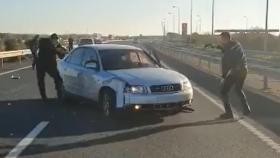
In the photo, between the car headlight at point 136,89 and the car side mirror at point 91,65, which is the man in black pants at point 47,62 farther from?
the car headlight at point 136,89

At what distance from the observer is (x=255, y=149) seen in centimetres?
858

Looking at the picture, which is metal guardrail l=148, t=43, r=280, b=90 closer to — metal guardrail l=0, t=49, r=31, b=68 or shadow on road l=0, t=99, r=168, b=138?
shadow on road l=0, t=99, r=168, b=138

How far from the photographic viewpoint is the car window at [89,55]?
43.0 ft

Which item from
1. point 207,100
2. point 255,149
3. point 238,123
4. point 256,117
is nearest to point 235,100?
point 207,100

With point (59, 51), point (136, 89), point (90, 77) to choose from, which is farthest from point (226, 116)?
point (59, 51)

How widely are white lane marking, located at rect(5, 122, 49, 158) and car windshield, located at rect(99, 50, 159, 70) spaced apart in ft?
7.02

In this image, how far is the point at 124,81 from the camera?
1132cm

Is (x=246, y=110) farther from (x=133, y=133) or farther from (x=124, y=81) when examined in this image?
(x=133, y=133)

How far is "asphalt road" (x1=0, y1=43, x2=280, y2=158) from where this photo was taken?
8375mm

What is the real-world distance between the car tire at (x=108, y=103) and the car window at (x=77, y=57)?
→ 7.04ft

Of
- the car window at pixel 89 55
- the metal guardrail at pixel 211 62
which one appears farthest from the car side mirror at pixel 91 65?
the metal guardrail at pixel 211 62

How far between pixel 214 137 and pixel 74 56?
225 inches

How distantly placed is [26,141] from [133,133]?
6.04 ft

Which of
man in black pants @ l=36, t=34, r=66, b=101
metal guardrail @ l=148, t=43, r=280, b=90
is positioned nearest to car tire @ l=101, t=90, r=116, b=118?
man in black pants @ l=36, t=34, r=66, b=101
